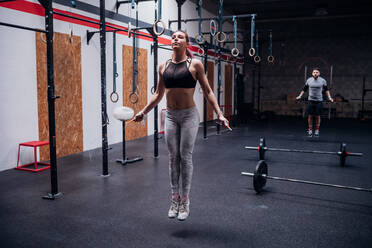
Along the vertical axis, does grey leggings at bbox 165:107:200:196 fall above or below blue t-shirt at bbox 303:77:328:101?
below

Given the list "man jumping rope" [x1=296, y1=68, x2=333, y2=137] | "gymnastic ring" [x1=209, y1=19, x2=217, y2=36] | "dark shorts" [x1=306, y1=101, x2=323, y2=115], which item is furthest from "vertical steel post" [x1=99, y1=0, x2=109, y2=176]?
"dark shorts" [x1=306, y1=101, x2=323, y2=115]

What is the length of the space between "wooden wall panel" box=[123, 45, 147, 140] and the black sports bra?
4.00 metres

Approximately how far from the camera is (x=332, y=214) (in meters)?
2.83

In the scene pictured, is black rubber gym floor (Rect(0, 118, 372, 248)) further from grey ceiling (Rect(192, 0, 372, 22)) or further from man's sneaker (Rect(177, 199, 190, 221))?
grey ceiling (Rect(192, 0, 372, 22))

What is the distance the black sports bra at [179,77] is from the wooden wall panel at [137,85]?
4002mm

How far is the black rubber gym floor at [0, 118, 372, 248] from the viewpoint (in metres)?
2.36

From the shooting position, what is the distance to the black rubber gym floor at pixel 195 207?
2.36 m

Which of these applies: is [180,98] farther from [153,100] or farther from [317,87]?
[317,87]

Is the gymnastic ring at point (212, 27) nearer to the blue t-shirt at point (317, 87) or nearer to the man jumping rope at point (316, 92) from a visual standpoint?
the man jumping rope at point (316, 92)

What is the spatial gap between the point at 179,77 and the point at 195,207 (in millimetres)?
1268

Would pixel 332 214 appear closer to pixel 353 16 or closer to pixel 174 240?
pixel 174 240

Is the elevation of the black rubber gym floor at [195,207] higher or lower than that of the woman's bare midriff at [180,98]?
lower

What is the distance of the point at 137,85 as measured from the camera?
6617 millimetres

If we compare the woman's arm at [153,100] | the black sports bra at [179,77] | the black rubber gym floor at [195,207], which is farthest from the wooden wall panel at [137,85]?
the black sports bra at [179,77]
